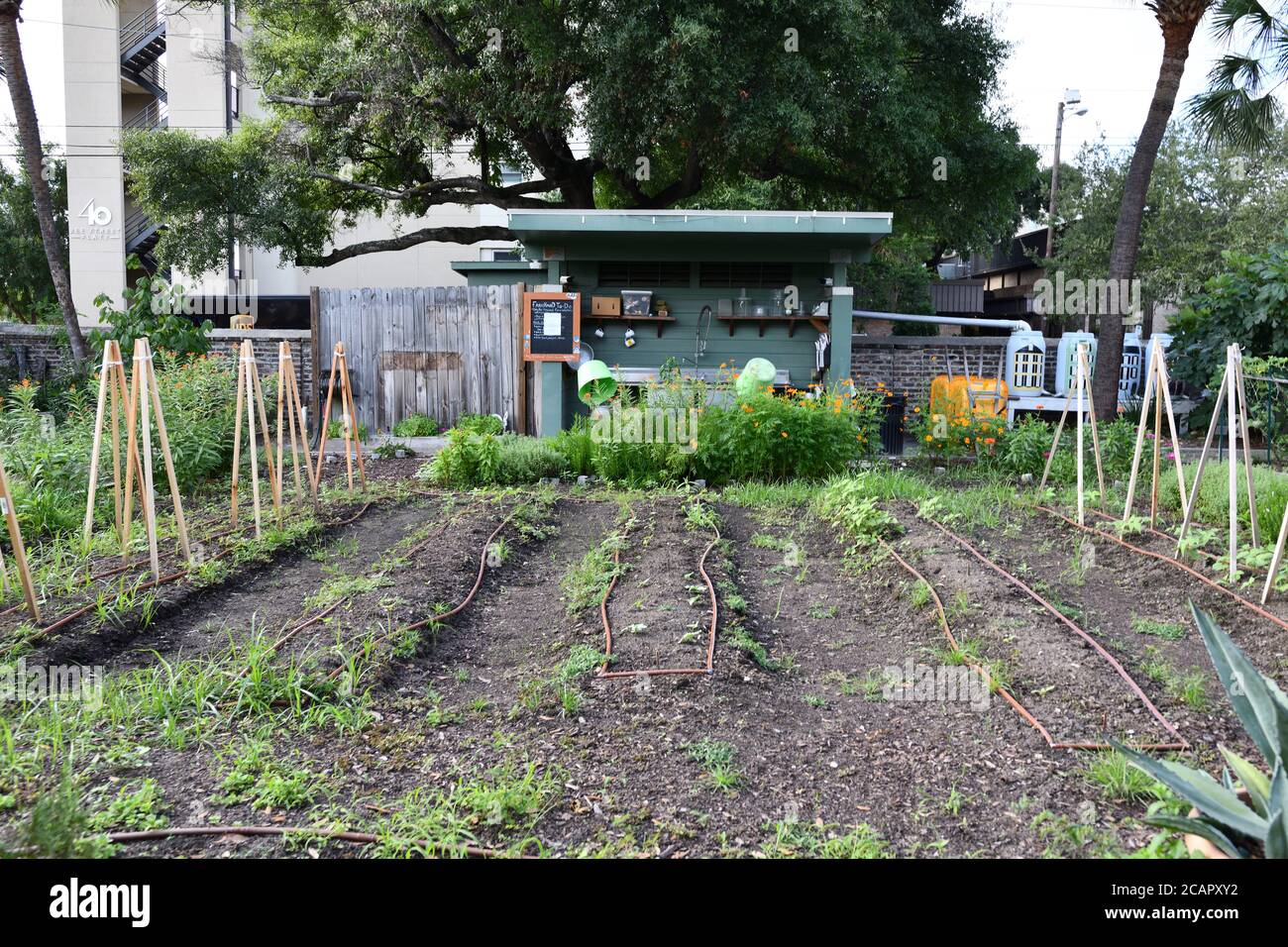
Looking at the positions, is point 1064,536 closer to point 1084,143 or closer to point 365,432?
point 365,432

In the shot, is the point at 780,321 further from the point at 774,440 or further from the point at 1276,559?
the point at 1276,559

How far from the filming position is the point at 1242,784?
2957mm

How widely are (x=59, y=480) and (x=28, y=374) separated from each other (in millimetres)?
8653

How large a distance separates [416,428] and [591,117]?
226 inches

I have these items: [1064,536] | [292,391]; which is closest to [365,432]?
[292,391]

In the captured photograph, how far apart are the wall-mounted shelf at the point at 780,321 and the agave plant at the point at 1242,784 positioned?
10.9 meters

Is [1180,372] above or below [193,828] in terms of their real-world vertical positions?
above

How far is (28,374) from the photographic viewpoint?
15.5 meters

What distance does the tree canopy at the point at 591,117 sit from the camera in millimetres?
14383

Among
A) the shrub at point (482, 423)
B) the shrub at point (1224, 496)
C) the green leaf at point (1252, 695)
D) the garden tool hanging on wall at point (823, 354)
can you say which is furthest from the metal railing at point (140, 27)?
the green leaf at point (1252, 695)
